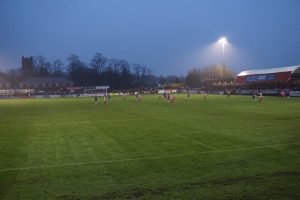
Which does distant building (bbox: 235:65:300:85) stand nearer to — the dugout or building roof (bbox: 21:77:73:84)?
the dugout

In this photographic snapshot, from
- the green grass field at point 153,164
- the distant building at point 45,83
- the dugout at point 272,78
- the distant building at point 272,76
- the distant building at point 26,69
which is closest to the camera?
the green grass field at point 153,164

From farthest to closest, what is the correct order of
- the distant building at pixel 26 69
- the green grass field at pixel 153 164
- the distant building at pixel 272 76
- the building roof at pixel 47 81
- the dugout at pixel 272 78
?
the distant building at pixel 26 69 → the building roof at pixel 47 81 → the distant building at pixel 272 76 → the dugout at pixel 272 78 → the green grass field at pixel 153 164

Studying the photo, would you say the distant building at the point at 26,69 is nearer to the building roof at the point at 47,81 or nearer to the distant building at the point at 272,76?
the building roof at the point at 47,81

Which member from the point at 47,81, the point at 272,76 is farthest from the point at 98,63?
the point at 272,76

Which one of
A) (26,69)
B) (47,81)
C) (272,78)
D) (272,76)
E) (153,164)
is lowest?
(153,164)

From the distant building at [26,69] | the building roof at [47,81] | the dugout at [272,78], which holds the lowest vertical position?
the dugout at [272,78]

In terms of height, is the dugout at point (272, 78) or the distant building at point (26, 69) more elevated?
the distant building at point (26, 69)

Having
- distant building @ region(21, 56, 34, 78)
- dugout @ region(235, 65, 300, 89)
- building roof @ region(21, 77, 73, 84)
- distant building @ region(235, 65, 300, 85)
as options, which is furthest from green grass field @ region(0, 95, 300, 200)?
distant building @ region(21, 56, 34, 78)

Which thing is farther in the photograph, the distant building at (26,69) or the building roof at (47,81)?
the distant building at (26,69)

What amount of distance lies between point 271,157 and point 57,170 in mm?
8239

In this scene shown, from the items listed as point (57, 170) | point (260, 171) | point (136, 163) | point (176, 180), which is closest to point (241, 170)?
point (260, 171)

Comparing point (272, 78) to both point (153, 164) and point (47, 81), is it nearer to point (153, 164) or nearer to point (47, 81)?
point (153, 164)

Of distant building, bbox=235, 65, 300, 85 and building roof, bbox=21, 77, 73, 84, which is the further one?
building roof, bbox=21, 77, 73, 84

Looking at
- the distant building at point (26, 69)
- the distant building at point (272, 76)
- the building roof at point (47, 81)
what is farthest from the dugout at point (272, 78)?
the distant building at point (26, 69)
